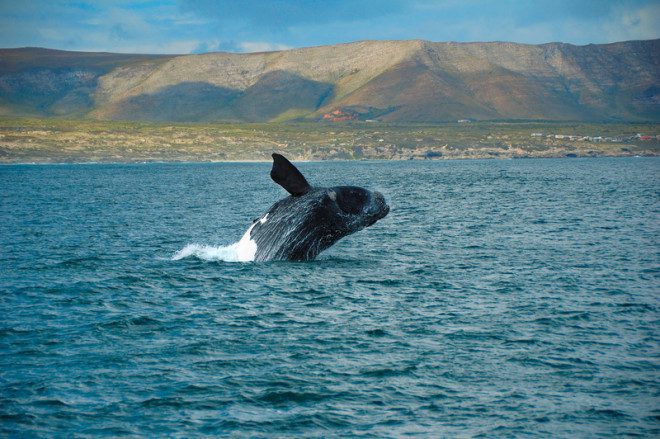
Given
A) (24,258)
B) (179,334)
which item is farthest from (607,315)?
(24,258)

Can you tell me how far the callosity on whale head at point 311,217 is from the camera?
894 inches

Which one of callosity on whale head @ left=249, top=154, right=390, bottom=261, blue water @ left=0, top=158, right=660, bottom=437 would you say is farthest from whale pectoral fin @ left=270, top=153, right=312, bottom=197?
blue water @ left=0, top=158, right=660, bottom=437

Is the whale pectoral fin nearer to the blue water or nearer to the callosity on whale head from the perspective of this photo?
the callosity on whale head

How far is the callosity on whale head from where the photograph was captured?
22.7m

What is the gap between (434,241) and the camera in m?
37.0

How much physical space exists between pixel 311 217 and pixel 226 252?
27.4ft

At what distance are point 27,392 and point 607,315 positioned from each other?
1481 cm

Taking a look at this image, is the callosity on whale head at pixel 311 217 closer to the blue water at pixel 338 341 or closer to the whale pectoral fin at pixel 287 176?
the whale pectoral fin at pixel 287 176

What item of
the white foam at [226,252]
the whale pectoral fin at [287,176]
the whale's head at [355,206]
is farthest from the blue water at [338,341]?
the whale pectoral fin at [287,176]

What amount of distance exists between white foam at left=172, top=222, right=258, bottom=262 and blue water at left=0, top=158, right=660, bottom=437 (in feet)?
1.98

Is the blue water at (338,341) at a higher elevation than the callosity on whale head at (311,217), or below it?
below

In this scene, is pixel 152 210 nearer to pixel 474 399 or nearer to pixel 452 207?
pixel 452 207

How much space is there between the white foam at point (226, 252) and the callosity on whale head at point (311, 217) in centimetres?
62

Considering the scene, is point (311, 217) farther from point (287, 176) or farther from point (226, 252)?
point (226, 252)
